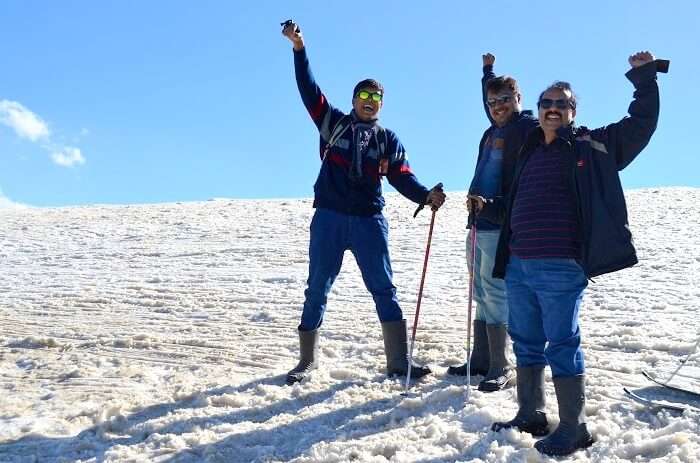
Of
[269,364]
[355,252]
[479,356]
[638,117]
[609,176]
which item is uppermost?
[638,117]

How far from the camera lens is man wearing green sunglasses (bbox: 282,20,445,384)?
4.65m

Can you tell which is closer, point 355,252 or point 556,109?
point 556,109

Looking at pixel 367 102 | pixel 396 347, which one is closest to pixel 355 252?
pixel 396 347

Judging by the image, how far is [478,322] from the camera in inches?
181

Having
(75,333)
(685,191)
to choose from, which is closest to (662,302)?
(75,333)

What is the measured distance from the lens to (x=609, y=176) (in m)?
3.08

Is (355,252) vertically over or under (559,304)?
over

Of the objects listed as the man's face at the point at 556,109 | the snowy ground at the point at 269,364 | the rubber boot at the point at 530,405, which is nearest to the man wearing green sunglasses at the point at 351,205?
the snowy ground at the point at 269,364

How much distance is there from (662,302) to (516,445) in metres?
4.60

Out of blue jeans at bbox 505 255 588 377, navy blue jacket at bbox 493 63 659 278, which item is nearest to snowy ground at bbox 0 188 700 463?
blue jeans at bbox 505 255 588 377

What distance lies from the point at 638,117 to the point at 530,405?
5.34ft

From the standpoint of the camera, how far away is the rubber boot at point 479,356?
4547mm

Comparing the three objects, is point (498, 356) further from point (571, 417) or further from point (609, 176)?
point (609, 176)

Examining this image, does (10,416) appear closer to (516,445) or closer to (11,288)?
(516,445)
